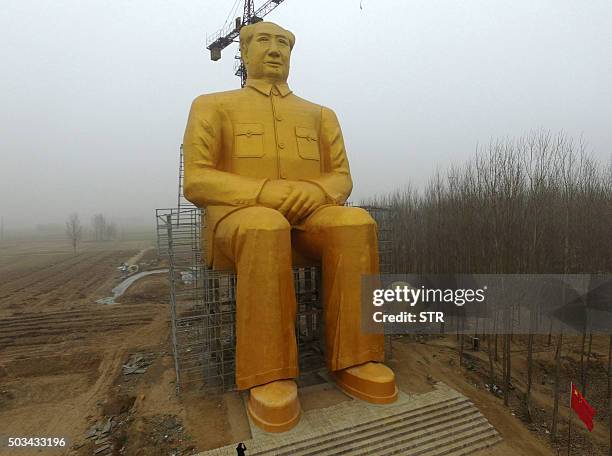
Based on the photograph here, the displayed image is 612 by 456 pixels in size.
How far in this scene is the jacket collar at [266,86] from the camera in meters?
7.45

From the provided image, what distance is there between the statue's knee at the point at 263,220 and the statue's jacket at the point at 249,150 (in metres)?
0.39

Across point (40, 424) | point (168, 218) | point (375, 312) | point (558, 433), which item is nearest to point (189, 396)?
point (40, 424)

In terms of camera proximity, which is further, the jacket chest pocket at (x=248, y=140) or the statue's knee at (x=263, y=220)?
the jacket chest pocket at (x=248, y=140)

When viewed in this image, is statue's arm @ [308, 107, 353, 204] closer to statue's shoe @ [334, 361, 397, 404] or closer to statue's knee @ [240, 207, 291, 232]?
statue's knee @ [240, 207, 291, 232]

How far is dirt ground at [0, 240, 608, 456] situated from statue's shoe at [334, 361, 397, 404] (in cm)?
57

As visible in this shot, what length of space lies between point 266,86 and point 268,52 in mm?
622

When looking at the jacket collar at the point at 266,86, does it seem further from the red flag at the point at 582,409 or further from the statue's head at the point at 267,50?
the red flag at the point at 582,409

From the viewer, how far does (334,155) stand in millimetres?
7809

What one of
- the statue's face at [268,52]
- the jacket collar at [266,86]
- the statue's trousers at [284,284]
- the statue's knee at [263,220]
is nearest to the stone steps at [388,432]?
the statue's trousers at [284,284]

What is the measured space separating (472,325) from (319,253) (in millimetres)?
8570

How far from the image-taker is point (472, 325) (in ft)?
42.5

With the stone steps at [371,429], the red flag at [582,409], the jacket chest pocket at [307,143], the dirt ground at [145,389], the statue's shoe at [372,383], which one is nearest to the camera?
the stone steps at [371,429]

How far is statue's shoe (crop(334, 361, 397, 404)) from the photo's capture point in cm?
642

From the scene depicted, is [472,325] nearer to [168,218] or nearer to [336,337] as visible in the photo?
[336,337]
